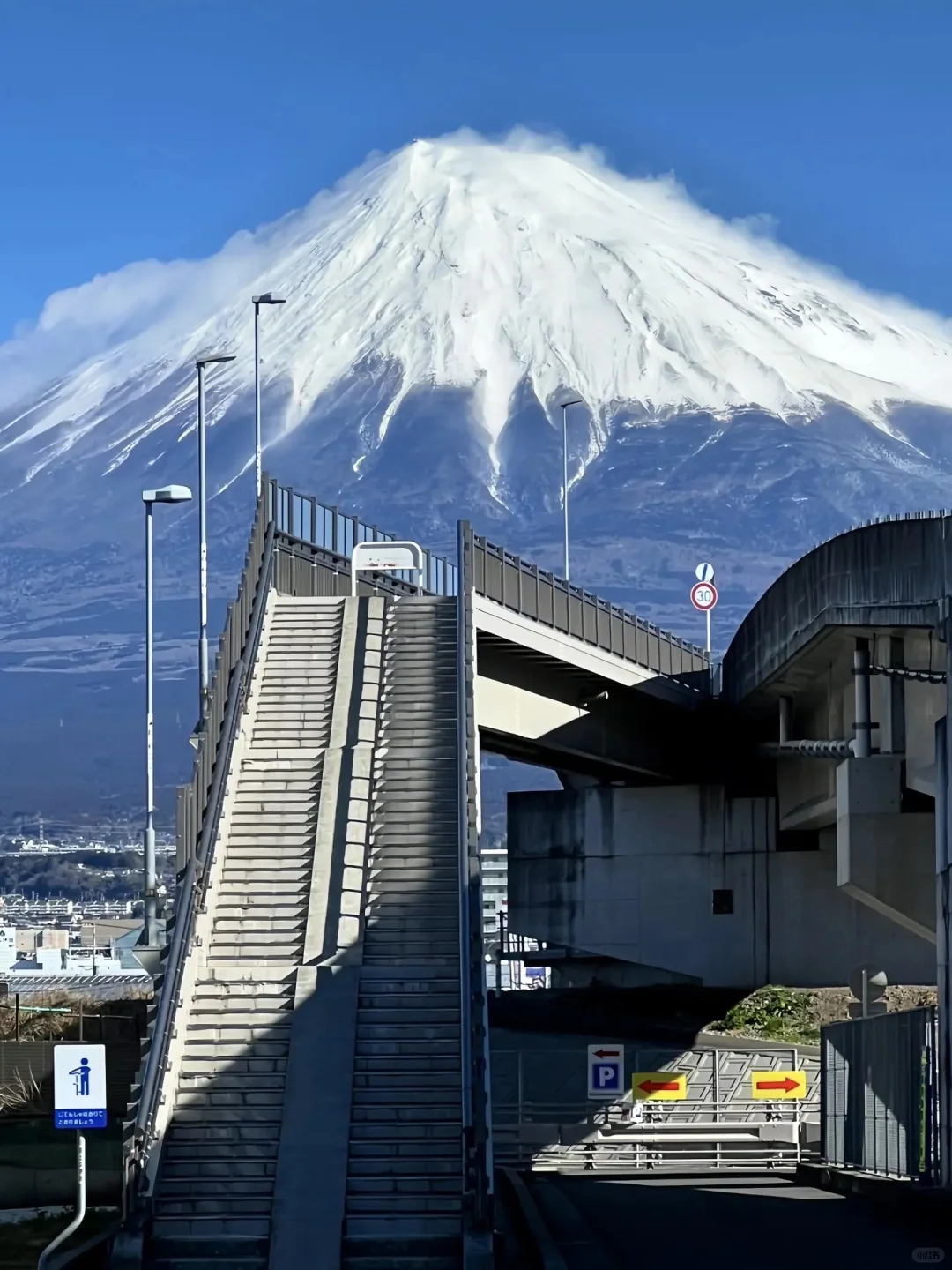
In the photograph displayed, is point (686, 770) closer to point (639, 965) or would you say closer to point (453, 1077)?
point (639, 965)

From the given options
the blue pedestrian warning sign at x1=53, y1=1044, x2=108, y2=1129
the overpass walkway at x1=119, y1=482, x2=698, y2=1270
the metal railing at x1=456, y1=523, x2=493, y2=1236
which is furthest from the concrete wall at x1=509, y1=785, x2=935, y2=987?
the blue pedestrian warning sign at x1=53, y1=1044, x2=108, y2=1129

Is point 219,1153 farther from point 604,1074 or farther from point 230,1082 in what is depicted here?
point 604,1074

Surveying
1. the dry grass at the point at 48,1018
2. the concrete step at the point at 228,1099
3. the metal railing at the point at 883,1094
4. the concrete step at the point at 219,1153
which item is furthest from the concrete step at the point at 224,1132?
the dry grass at the point at 48,1018

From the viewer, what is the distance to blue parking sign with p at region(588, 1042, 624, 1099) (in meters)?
39.5

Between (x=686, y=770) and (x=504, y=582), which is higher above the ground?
(x=504, y=582)

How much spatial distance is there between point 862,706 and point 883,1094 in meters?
5.87

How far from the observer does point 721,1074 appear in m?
42.4

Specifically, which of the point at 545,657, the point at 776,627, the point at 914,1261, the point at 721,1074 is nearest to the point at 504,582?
the point at 545,657

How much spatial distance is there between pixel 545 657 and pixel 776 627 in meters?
8.43

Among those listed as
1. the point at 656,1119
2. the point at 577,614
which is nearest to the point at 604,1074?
the point at 656,1119

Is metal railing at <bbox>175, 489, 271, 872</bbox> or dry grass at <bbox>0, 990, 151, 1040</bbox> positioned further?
dry grass at <bbox>0, 990, 151, 1040</bbox>

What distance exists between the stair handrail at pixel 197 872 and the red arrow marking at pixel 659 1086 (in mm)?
10851

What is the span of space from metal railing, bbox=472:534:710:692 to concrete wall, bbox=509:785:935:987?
11.7 feet

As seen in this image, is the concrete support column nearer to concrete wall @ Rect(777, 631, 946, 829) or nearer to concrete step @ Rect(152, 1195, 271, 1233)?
concrete wall @ Rect(777, 631, 946, 829)
